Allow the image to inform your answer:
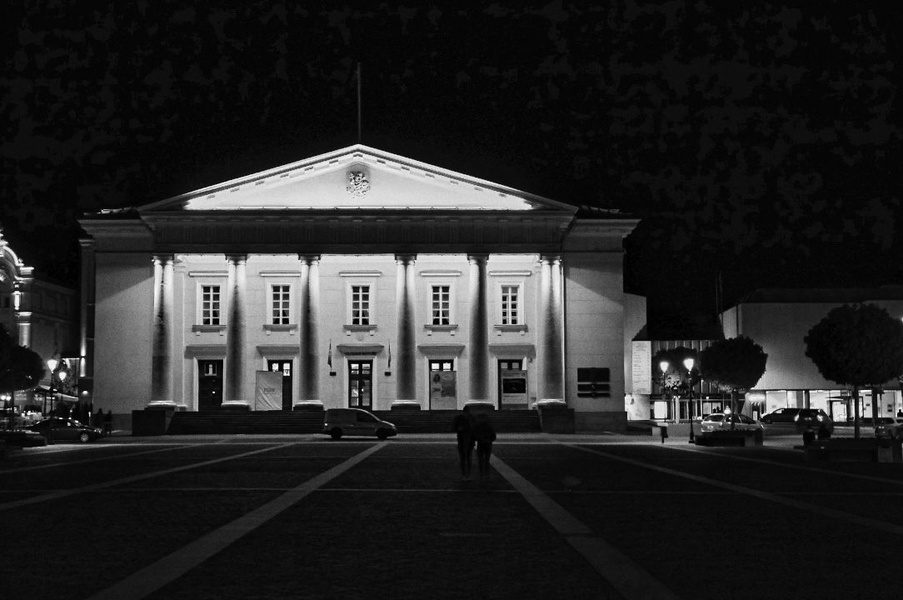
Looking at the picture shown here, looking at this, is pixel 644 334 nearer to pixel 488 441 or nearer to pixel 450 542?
pixel 488 441

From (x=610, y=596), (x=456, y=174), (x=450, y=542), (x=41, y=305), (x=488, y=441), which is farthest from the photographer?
(x=41, y=305)

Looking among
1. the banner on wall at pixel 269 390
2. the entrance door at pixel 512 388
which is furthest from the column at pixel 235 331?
the entrance door at pixel 512 388

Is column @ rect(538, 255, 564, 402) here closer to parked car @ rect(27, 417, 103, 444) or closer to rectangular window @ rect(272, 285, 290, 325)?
rectangular window @ rect(272, 285, 290, 325)

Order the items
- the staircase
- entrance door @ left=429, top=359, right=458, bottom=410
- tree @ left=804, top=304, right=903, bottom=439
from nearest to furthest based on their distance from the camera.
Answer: tree @ left=804, top=304, right=903, bottom=439 → the staircase → entrance door @ left=429, top=359, right=458, bottom=410

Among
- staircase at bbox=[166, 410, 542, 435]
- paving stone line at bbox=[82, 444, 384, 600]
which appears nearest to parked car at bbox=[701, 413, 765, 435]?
staircase at bbox=[166, 410, 542, 435]

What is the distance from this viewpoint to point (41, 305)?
328 feet

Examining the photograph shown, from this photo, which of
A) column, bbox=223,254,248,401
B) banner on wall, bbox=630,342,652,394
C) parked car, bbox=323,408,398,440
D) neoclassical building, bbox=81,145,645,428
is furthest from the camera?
banner on wall, bbox=630,342,652,394

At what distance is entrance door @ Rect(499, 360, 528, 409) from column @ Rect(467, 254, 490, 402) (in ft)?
10.2

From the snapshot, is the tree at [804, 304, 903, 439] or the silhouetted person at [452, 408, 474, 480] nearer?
the silhouetted person at [452, 408, 474, 480]

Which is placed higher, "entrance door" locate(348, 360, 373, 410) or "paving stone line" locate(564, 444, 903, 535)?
"entrance door" locate(348, 360, 373, 410)

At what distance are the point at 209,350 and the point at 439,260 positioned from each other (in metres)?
13.7

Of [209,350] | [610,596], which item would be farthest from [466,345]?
[610,596]

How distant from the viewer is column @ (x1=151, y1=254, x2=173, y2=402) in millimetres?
64812

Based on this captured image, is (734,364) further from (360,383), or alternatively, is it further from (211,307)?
(211,307)
